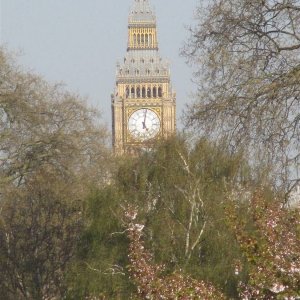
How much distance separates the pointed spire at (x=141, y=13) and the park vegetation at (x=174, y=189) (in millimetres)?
76644

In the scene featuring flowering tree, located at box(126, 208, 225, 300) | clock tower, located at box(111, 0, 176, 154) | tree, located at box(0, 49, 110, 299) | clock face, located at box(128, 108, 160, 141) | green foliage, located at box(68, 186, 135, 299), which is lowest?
flowering tree, located at box(126, 208, 225, 300)

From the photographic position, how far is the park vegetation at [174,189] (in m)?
13.2

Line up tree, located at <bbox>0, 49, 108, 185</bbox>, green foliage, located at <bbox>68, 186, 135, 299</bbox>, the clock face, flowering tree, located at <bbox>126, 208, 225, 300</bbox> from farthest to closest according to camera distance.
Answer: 1. the clock face
2. tree, located at <bbox>0, 49, 108, 185</bbox>
3. green foliage, located at <bbox>68, 186, 135, 299</bbox>
4. flowering tree, located at <bbox>126, 208, 225, 300</bbox>

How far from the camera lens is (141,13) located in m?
113

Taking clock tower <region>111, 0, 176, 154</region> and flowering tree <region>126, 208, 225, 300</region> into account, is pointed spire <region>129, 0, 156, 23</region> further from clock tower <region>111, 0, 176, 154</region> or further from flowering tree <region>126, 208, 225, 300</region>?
flowering tree <region>126, 208, 225, 300</region>

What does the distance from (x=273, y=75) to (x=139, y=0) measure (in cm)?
9908

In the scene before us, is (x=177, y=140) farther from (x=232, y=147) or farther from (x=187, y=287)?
(x=187, y=287)

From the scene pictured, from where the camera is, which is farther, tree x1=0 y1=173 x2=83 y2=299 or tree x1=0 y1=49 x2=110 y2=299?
tree x1=0 y1=173 x2=83 y2=299

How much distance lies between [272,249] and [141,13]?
102 metres

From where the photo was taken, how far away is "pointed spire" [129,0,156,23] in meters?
112

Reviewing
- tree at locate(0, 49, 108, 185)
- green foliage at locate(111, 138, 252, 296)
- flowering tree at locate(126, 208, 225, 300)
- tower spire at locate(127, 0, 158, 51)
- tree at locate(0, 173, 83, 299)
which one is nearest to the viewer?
flowering tree at locate(126, 208, 225, 300)

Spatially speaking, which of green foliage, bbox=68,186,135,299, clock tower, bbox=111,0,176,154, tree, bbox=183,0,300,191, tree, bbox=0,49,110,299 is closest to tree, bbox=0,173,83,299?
tree, bbox=0,49,110,299

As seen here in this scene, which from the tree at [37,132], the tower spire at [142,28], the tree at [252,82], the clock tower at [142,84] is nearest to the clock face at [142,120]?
the clock tower at [142,84]

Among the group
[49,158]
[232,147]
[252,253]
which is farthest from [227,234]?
[252,253]
